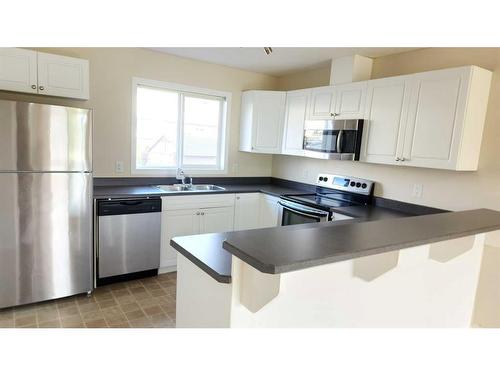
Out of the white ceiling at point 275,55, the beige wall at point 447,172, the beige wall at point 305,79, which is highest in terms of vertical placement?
the white ceiling at point 275,55

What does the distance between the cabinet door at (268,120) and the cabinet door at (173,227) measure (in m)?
1.24

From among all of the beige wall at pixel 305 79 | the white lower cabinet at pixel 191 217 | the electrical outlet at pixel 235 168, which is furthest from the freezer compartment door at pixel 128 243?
the beige wall at pixel 305 79

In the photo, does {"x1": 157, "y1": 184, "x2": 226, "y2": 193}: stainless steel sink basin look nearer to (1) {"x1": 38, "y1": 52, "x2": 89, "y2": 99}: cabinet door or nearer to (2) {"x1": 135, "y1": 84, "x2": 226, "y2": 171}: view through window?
(2) {"x1": 135, "y1": 84, "x2": 226, "y2": 171}: view through window

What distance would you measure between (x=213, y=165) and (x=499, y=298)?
10.4ft

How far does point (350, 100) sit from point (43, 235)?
2.98 meters

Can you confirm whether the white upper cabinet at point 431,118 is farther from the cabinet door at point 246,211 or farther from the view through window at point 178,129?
the view through window at point 178,129

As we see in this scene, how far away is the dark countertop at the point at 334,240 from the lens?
939mm

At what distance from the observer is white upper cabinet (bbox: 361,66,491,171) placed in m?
2.38

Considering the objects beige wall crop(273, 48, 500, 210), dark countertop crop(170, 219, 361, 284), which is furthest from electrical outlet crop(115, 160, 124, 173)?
beige wall crop(273, 48, 500, 210)

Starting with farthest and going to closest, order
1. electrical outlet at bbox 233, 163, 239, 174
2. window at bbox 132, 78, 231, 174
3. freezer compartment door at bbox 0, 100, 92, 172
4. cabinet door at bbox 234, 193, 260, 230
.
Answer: electrical outlet at bbox 233, 163, 239, 174 < cabinet door at bbox 234, 193, 260, 230 < window at bbox 132, 78, 231, 174 < freezer compartment door at bbox 0, 100, 92, 172

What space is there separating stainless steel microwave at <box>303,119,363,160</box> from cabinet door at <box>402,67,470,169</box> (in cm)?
47

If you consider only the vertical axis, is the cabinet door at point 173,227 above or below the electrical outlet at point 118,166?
below
